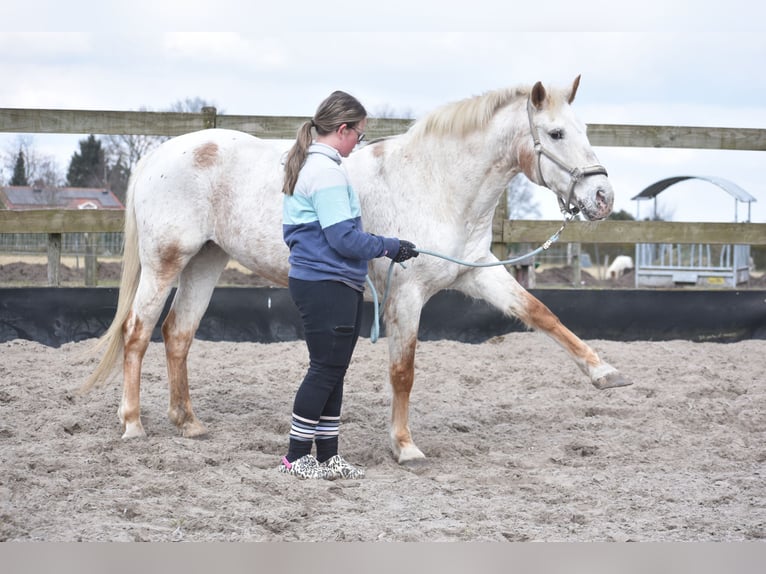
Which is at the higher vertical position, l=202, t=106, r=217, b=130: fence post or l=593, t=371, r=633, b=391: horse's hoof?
l=202, t=106, r=217, b=130: fence post

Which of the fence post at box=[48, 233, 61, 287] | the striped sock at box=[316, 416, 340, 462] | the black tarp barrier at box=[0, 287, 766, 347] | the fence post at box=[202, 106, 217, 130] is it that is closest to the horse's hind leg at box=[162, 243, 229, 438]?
the striped sock at box=[316, 416, 340, 462]

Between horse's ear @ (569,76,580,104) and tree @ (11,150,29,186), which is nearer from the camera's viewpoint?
horse's ear @ (569,76,580,104)

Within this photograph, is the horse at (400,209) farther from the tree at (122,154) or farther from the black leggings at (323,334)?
the tree at (122,154)

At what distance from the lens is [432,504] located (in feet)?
9.84

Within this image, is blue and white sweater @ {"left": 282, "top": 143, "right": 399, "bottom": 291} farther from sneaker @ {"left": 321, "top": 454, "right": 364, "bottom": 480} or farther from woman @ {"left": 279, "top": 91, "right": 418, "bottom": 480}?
sneaker @ {"left": 321, "top": 454, "right": 364, "bottom": 480}

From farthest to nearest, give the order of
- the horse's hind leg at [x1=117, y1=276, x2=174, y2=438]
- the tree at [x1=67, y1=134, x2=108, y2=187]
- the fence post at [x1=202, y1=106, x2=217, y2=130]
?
the tree at [x1=67, y1=134, x2=108, y2=187] < the fence post at [x1=202, y1=106, x2=217, y2=130] < the horse's hind leg at [x1=117, y1=276, x2=174, y2=438]

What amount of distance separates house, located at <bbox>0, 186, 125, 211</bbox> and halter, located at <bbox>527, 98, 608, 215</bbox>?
6.96m

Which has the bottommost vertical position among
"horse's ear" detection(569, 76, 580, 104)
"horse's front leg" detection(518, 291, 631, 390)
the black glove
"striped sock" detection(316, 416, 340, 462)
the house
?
"striped sock" detection(316, 416, 340, 462)

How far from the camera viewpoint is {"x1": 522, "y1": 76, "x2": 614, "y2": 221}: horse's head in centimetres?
347

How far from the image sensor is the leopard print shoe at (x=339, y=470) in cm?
339

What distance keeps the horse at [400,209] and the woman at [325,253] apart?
0.44 meters

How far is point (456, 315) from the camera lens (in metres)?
6.60

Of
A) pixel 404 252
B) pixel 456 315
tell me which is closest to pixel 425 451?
pixel 404 252

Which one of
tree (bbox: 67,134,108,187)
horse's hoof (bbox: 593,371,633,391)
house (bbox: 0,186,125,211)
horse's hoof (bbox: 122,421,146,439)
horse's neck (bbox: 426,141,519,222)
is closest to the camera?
horse's hoof (bbox: 593,371,633,391)
